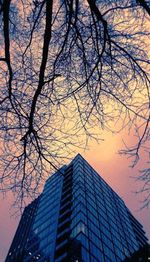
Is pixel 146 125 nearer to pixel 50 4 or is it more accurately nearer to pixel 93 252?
pixel 50 4

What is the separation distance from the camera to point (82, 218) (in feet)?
91.6

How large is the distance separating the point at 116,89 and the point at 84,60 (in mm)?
826

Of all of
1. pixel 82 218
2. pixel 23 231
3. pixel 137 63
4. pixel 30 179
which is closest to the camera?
pixel 137 63

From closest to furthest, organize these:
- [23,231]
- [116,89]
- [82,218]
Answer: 1. [116,89]
2. [82,218]
3. [23,231]

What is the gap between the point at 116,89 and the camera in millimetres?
4582

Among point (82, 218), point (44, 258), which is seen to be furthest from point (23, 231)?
point (82, 218)

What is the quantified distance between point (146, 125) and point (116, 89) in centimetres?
101

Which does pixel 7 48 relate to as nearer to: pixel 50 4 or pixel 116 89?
pixel 50 4

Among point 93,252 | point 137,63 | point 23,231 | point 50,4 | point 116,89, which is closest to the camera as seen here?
point 50,4

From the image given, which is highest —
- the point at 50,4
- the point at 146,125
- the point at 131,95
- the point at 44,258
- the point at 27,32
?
the point at 44,258

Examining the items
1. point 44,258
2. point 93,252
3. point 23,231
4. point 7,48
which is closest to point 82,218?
point 93,252

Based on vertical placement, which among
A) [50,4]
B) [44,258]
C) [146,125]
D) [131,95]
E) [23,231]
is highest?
[23,231]

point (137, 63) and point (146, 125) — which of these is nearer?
point (146, 125)

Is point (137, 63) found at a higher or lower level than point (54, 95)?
lower
